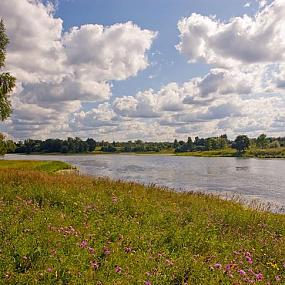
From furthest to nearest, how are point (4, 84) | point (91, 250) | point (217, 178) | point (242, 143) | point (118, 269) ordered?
1. point (242, 143)
2. point (217, 178)
3. point (4, 84)
4. point (91, 250)
5. point (118, 269)

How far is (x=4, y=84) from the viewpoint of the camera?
30.7m

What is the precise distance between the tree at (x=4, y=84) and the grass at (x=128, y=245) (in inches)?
718

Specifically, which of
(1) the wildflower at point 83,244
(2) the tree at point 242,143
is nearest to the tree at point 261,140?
(2) the tree at point 242,143

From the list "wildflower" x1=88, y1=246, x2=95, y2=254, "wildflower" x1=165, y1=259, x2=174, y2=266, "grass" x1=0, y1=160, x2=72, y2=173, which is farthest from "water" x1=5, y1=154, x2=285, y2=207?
"wildflower" x1=88, y1=246, x2=95, y2=254

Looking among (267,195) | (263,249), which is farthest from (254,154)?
(263,249)

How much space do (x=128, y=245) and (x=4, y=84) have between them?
26.6 metres

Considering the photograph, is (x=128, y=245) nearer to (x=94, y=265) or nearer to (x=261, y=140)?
(x=94, y=265)

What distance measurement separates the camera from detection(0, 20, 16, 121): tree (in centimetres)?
2959

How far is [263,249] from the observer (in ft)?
30.6

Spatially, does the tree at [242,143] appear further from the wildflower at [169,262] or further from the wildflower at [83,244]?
the wildflower at [83,244]

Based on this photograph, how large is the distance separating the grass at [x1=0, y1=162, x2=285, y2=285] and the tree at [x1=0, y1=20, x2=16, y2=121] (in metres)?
18.2

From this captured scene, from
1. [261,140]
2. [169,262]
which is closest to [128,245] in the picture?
[169,262]

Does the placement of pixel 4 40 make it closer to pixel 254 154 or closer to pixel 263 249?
pixel 263 249

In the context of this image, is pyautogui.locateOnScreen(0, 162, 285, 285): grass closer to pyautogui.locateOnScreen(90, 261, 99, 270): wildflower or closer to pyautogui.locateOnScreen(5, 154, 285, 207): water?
pyautogui.locateOnScreen(90, 261, 99, 270): wildflower
